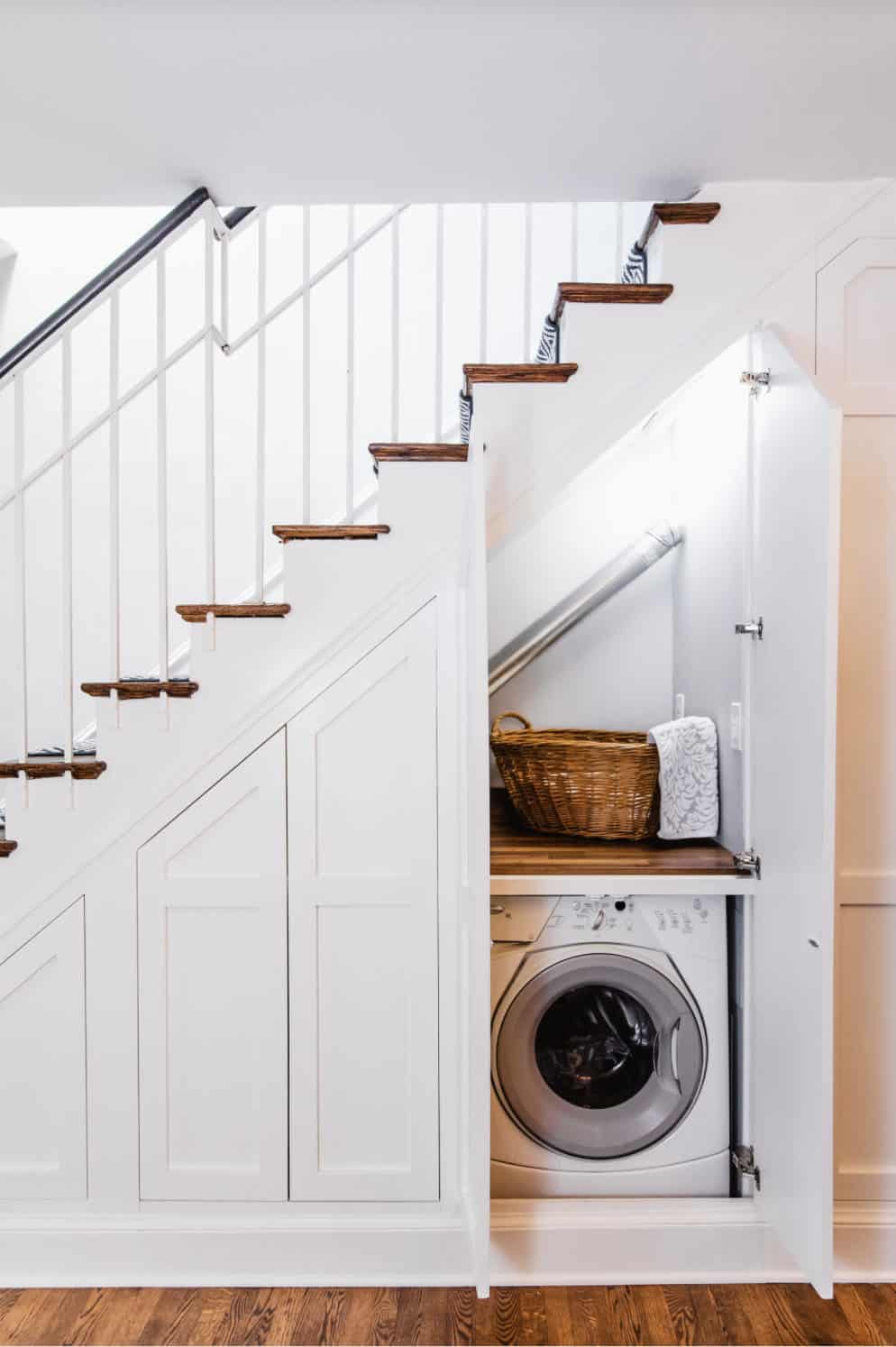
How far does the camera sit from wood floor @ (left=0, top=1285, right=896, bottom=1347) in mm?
2123

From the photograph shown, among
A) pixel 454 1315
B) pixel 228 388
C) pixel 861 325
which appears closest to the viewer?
pixel 454 1315

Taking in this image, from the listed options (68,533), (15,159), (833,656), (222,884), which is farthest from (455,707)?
(15,159)

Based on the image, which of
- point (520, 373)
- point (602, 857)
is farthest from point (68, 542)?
point (602, 857)

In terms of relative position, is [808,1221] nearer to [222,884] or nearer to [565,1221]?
[565,1221]

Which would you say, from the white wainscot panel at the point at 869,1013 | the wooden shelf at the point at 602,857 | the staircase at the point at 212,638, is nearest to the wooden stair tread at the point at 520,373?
the staircase at the point at 212,638

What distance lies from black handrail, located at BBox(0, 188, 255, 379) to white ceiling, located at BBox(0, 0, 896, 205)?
0.06 m

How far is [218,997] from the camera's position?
2396 millimetres

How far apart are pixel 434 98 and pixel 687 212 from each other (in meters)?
0.69

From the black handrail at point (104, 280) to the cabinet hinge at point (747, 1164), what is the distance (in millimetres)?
2556

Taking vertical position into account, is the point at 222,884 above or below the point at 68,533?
below

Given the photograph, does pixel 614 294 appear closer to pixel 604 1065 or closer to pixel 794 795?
pixel 794 795

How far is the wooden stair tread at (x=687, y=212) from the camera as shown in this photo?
2.28 meters

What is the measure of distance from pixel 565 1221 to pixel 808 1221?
0.58 m

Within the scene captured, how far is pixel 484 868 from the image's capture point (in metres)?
2.03
